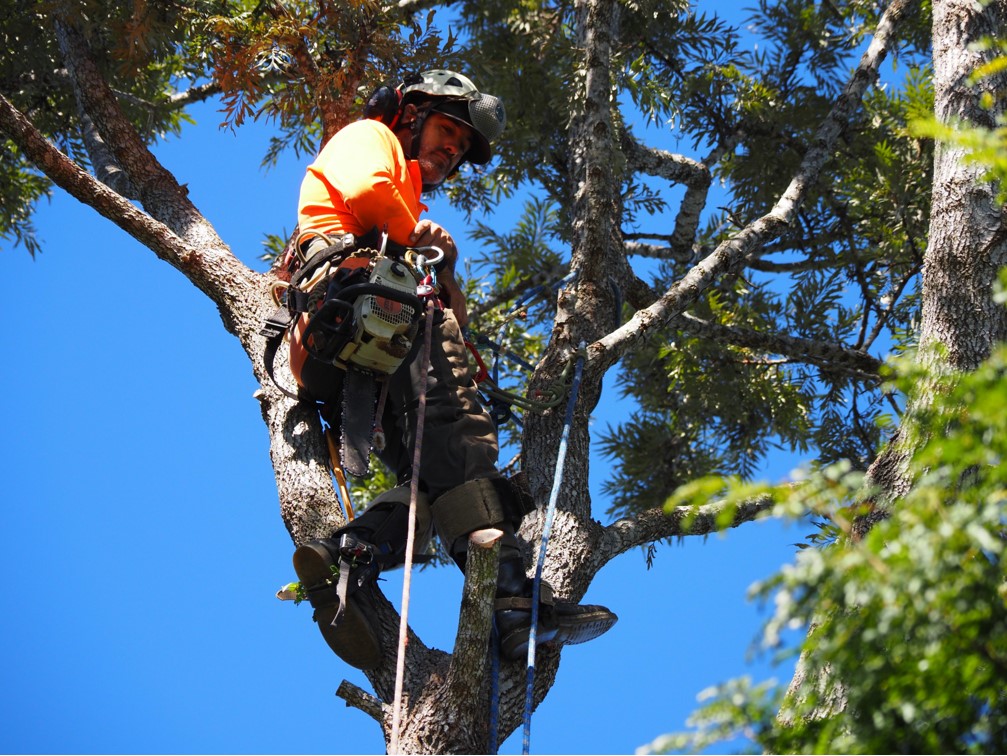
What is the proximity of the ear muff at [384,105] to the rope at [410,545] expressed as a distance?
841 mm

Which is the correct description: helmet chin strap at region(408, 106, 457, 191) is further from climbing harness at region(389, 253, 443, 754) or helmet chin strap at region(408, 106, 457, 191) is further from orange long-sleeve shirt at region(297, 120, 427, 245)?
climbing harness at region(389, 253, 443, 754)

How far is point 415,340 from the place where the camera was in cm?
366

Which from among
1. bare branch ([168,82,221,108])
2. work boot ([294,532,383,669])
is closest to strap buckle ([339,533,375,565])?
work boot ([294,532,383,669])

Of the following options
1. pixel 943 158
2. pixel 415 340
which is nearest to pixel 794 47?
pixel 943 158

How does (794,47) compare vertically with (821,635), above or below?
above

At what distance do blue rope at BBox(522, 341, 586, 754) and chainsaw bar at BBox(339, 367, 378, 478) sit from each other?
53cm

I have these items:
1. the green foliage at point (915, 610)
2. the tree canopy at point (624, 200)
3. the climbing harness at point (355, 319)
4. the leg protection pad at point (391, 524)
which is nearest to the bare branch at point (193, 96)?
the tree canopy at point (624, 200)

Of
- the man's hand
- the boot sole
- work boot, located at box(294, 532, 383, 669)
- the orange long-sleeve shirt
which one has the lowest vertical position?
the boot sole

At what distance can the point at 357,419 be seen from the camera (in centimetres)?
355

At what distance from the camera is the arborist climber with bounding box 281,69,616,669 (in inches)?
127

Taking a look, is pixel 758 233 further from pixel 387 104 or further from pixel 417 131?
pixel 387 104

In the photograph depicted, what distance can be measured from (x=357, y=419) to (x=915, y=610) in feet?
7.09

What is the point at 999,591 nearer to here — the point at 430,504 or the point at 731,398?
the point at 430,504

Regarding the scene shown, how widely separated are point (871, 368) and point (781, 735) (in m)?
2.98
